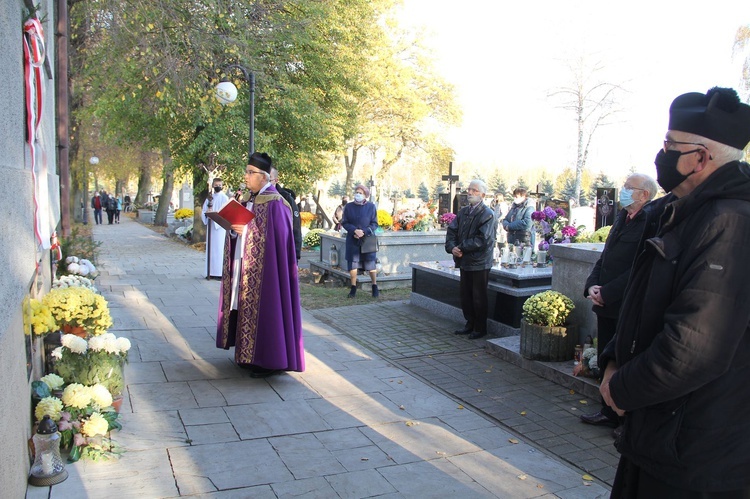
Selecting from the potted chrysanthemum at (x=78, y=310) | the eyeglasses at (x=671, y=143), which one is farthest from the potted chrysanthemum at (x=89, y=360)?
the eyeglasses at (x=671, y=143)

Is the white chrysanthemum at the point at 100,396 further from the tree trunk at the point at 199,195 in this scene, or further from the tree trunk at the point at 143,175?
the tree trunk at the point at 143,175

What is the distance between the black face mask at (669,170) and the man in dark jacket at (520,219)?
32.1 ft

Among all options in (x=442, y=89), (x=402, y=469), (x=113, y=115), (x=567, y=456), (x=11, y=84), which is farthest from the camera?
(x=442, y=89)

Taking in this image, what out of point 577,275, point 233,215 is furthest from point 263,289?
point 577,275

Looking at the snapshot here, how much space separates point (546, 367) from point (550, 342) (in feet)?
0.82

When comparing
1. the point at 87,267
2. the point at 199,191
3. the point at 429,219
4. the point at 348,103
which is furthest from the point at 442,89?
the point at 87,267

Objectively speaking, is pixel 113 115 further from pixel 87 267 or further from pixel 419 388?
pixel 419 388

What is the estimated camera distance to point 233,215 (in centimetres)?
567

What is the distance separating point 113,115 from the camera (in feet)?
59.3

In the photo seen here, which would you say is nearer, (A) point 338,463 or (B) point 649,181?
(A) point 338,463

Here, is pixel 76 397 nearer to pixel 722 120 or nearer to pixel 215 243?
pixel 722 120

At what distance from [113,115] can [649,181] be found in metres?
17.0

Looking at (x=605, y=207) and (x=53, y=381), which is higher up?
(x=605, y=207)

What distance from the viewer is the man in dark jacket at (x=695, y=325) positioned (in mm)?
1809
